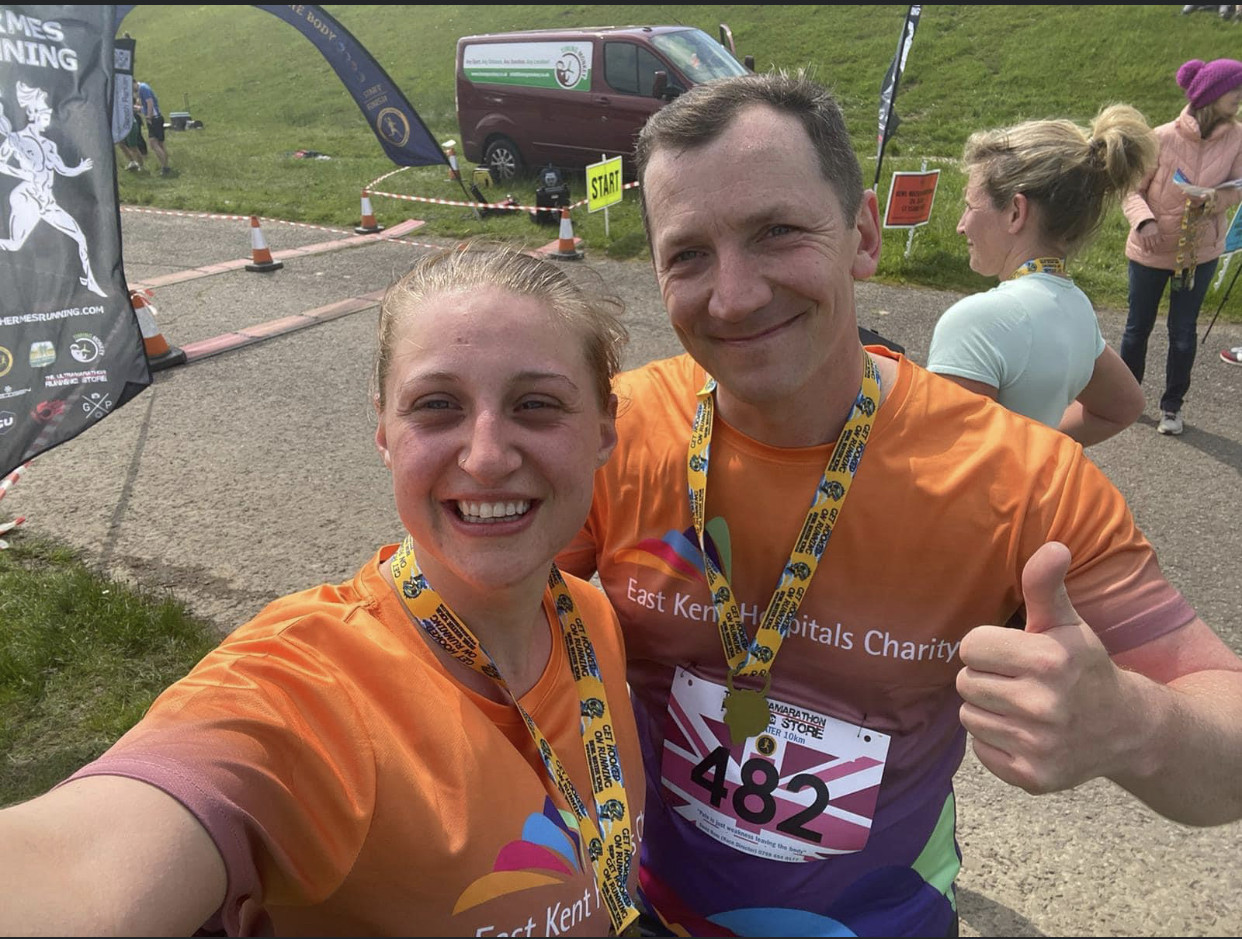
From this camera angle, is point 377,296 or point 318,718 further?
point 377,296

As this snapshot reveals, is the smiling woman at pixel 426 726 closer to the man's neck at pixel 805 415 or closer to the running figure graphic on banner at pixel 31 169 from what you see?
the man's neck at pixel 805 415

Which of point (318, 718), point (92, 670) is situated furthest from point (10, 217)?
point (318, 718)

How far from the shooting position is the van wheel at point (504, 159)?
44.4 ft

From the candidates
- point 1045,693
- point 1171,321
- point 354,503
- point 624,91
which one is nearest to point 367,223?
point 624,91

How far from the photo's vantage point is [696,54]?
12.0 meters

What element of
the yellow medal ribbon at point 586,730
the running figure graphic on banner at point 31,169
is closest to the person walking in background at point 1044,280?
the yellow medal ribbon at point 586,730

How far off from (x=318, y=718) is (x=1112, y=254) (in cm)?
1021

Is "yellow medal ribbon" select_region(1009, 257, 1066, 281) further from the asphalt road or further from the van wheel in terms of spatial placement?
the van wheel

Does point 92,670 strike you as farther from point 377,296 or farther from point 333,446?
point 377,296

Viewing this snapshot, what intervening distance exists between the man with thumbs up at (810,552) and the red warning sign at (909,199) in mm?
7201

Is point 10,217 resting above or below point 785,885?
above

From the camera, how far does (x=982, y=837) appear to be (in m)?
2.85

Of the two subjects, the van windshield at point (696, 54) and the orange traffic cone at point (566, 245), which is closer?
the orange traffic cone at point (566, 245)

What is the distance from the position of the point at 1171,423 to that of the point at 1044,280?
3.93 m
